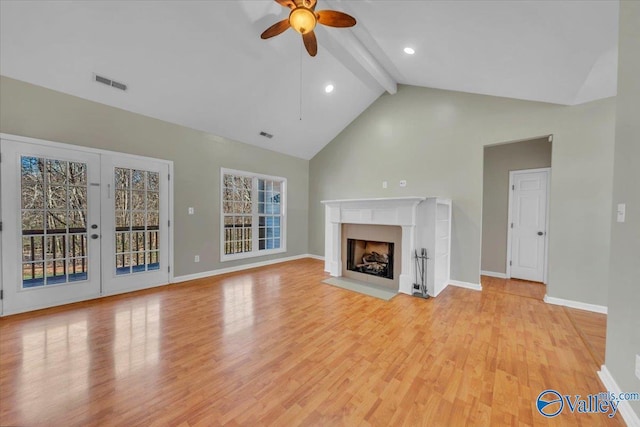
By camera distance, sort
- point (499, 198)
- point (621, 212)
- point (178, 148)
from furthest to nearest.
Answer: point (499, 198)
point (178, 148)
point (621, 212)

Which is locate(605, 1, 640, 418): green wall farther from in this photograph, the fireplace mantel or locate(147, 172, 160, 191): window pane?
locate(147, 172, 160, 191): window pane

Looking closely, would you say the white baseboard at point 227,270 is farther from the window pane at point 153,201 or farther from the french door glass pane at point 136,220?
the window pane at point 153,201

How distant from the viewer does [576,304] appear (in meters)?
3.20

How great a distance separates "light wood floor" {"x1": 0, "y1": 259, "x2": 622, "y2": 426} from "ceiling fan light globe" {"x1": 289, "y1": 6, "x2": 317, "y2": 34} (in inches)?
121

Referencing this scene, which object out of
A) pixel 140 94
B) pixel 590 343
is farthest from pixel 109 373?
pixel 590 343

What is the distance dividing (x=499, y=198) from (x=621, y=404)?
388cm

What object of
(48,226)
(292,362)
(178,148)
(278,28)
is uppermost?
(278,28)

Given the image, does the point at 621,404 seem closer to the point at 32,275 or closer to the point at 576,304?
the point at 576,304

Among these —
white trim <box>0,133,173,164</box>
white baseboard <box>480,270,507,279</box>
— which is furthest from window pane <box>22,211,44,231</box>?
white baseboard <box>480,270,507,279</box>

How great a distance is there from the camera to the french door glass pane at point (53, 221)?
297cm

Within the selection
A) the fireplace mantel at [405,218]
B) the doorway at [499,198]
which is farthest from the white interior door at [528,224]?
the fireplace mantel at [405,218]

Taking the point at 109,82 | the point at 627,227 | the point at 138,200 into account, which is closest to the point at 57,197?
the point at 138,200

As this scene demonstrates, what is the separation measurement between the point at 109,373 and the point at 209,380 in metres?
0.81

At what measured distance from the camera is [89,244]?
11.0ft
